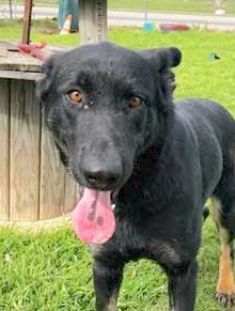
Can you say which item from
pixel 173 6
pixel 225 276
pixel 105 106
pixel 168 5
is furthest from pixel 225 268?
pixel 168 5

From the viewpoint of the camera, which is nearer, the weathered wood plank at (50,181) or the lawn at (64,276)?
the lawn at (64,276)

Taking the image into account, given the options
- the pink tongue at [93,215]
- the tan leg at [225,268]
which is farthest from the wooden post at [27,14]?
the pink tongue at [93,215]

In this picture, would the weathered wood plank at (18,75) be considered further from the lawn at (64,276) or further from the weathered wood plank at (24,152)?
the lawn at (64,276)

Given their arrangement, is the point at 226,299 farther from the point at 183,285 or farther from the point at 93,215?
the point at 93,215

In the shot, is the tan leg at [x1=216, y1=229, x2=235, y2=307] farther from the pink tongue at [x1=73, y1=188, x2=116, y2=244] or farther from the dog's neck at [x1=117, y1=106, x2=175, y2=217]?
the pink tongue at [x1=73, y1=188, x2=116, y2=244]

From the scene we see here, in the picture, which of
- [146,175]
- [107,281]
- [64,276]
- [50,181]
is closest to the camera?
[146,175]

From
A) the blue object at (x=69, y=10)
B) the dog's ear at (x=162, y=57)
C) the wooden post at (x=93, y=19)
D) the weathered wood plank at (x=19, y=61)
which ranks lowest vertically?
the blue object at (x=69, y=10)

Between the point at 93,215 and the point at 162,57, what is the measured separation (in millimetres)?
844

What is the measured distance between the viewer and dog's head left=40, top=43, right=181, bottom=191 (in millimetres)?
2781

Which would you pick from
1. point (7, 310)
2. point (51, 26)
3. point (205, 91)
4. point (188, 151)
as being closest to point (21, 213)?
point (7, 310)

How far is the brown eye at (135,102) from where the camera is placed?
297cm

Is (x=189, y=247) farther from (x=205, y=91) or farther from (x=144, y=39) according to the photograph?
(x=144, y=39)

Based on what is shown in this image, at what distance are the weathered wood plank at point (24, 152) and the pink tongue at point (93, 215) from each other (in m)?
2.05

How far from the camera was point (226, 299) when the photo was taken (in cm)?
452
